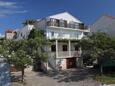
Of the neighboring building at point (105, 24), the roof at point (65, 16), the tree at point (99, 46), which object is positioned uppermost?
the roof at point (65, 16)

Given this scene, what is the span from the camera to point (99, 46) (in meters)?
34.6

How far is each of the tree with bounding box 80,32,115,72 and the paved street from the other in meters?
3.35

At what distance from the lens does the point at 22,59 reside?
102ft

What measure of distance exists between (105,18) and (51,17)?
1105cm

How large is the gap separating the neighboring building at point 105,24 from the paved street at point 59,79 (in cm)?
946

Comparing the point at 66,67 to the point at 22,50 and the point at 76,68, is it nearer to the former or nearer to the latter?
the point at 76,68

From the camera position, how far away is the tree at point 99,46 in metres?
33.6

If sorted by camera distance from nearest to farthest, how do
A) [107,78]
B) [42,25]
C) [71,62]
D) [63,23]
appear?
[107,78], [71,62], [42,25], [63,23]

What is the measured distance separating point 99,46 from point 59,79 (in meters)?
7.23

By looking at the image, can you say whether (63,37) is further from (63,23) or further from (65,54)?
(65,54)

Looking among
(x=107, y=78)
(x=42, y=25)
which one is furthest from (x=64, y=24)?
Result: (x=107, y=78)

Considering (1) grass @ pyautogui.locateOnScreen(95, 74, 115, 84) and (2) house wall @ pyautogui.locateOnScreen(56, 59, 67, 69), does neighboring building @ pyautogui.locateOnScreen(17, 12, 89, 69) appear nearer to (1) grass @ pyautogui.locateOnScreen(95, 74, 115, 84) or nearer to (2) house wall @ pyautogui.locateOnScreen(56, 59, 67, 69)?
(2) house wall @ pyautogui.locateOnScreen(56, 59, 67, 69)

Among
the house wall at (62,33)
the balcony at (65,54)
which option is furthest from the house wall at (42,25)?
the balcony at (65,54)

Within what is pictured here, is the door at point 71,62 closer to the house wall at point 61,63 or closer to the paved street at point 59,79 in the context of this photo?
the house wall at point 61,63
